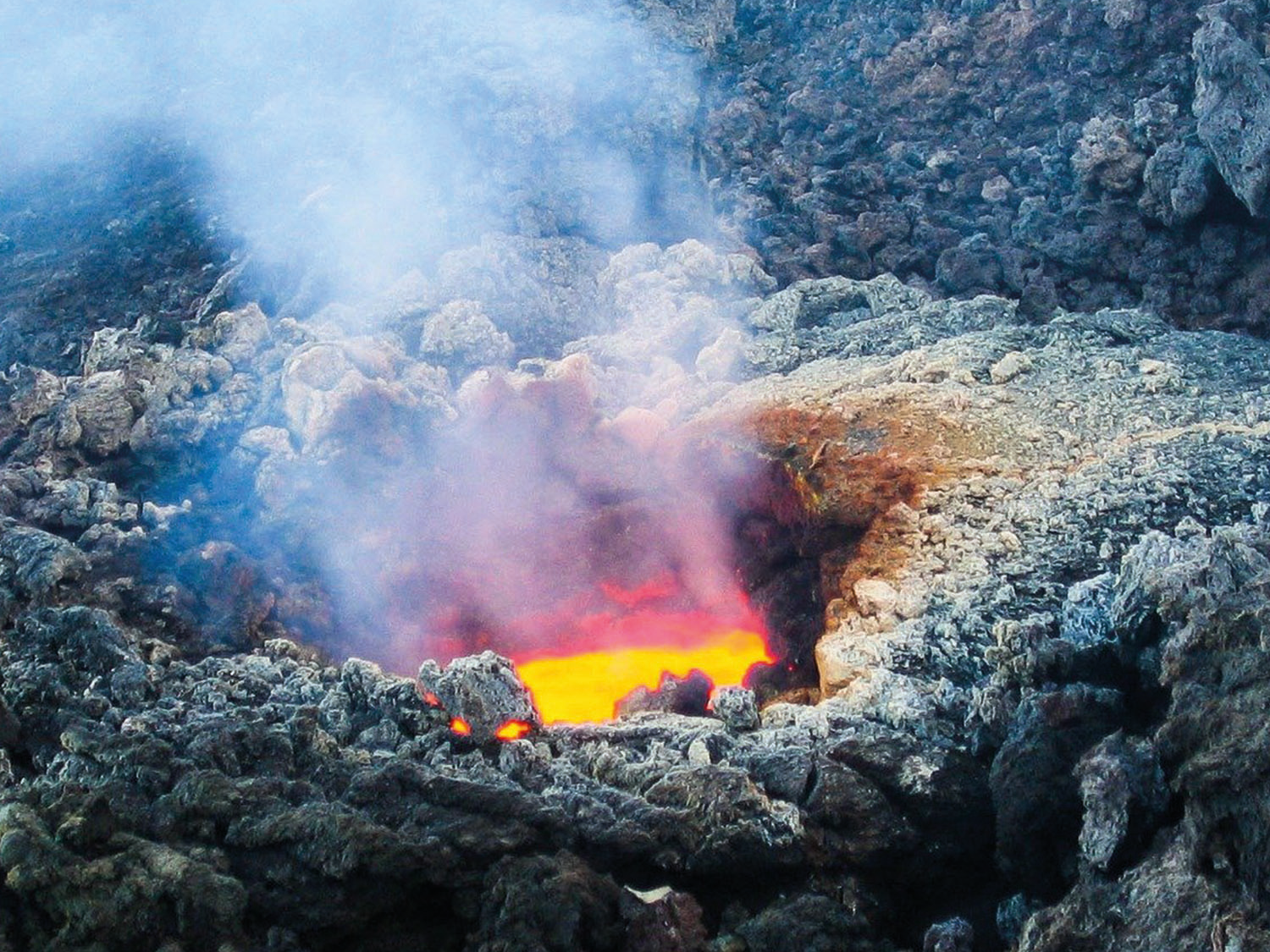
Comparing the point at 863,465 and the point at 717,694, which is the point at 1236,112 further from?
the point at 717,694

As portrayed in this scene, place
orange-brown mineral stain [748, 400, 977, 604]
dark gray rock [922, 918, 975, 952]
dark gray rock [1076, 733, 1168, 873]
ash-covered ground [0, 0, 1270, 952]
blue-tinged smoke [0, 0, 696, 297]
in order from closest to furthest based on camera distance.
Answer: dark gray rock [1076, 733, 1168, 873], dark gray rock [922, 918, 975, 952], ash-covered ground [0, 0, 1270, 952], orange-brown mineral stain [748, 400, 977, 604], blue-tinged smoke [0, 0, 696, 297]

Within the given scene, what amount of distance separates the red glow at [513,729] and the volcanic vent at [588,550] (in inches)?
112

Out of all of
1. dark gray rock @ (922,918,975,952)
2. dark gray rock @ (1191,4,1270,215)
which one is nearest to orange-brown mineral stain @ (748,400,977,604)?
dark gray rock @ (922,918,975,952)

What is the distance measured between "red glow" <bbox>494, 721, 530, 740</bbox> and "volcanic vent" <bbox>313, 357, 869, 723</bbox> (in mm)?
2834

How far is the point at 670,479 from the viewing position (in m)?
14.3

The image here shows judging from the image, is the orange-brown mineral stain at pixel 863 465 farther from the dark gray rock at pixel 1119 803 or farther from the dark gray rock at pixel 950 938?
the dark gray rock at pixel 950 938

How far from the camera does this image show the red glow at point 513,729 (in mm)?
9824

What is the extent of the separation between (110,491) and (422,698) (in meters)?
5.85

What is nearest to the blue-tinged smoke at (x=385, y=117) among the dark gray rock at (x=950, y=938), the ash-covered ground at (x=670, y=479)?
the ash-covered ground at (x=670, y=479)

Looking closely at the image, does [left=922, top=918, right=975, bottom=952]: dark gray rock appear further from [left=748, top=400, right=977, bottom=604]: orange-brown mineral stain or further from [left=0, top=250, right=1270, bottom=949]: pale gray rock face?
[left=748, top=400, right=977, bottom=604]: orange-brown mineral stain

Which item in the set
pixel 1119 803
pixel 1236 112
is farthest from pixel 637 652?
pixel 1236 112

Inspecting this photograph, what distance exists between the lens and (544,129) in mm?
19906

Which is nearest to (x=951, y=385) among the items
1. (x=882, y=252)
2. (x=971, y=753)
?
(x=882, y=252)

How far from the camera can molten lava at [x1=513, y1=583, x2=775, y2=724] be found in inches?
505
